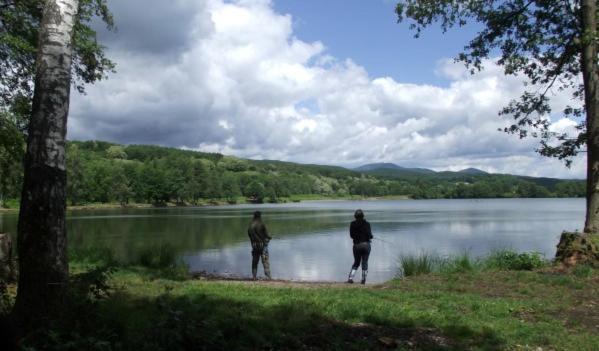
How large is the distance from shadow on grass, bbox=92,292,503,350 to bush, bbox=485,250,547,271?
6927 mm

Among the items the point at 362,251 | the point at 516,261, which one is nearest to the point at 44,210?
the point at 362,251

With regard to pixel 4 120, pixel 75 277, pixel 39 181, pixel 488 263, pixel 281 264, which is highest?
pixel 4 120

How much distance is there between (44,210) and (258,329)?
2713mm

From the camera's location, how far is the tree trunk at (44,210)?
4809 mm

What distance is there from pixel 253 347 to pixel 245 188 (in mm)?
172760

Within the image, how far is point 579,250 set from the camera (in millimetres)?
11648

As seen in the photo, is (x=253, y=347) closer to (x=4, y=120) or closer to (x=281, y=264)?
(x=4, y=120)

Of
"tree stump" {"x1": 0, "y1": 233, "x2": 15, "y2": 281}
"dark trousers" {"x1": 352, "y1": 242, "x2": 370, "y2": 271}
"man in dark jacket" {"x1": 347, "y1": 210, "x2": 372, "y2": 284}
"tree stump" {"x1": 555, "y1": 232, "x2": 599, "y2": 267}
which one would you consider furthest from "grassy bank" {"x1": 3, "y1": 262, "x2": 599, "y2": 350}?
"dark trousers" {"x1": 352, "y1": 242, "x2": 370, "y2": 271}

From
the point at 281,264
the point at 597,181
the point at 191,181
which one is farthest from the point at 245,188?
the point at 597,181

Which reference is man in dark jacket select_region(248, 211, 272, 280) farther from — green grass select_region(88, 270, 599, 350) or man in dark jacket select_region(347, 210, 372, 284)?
green grass select_region(88, 270, 599, 350)

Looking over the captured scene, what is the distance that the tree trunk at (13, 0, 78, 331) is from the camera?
4809 mm

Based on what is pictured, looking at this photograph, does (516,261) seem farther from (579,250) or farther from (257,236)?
(257,236)

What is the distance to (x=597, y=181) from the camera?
39.3 feet

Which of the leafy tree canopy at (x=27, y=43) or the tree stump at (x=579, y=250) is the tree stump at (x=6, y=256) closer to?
the leafy tree canopy at (x=27, y=43)
